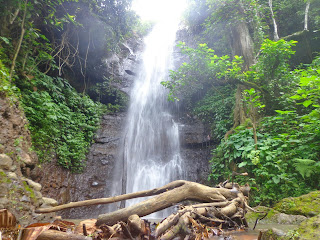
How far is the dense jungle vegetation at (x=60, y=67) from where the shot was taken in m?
6.94

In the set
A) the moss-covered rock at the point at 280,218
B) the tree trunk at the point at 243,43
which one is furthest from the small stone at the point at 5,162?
the tree trunk at the point at 243,43

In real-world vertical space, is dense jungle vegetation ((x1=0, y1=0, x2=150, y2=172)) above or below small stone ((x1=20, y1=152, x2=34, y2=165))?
above

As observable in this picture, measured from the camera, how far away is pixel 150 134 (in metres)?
11.3

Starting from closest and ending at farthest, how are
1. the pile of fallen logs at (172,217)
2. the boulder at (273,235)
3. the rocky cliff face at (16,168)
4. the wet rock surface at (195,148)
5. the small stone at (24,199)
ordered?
the boulder at (273,235)
the pile of fallen logs at (172,217)
the rocky cliff face at (16,168)
the small stone at (24,199)
the wet rock surface at (195,148)

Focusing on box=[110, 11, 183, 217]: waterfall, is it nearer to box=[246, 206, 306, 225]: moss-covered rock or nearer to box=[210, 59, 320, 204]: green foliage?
box=[210, 59, 320, 204]: green foliage

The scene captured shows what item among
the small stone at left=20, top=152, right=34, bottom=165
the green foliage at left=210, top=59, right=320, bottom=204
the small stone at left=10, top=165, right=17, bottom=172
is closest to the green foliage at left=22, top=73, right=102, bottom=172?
the small stone at left=20, top=152, right=34, bottom=165

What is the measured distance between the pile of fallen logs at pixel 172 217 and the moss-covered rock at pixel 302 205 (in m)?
1.18

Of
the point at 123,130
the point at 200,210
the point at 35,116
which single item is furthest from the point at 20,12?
the point at 200,210

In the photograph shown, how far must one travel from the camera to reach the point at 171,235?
1.82 m

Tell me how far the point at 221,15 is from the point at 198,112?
4913mm

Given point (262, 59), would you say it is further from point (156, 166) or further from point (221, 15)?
point (156, 166)

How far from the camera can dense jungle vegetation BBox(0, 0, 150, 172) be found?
694 cm

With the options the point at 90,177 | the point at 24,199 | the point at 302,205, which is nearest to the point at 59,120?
the point at 90,177

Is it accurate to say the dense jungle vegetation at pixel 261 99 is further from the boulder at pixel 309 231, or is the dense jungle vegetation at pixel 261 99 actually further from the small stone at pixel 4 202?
the small stone at pixel 4 202
